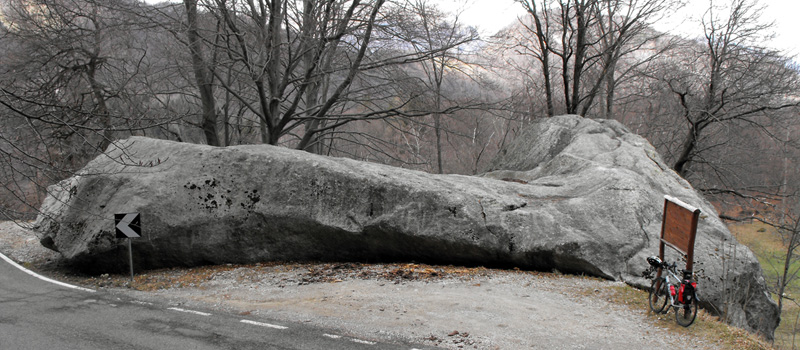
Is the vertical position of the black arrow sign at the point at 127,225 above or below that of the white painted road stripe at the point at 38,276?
above

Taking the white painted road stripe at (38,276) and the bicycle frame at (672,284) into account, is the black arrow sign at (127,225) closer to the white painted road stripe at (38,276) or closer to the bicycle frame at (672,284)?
the white painted road stripe at (38,276)

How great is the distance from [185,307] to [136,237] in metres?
2.85

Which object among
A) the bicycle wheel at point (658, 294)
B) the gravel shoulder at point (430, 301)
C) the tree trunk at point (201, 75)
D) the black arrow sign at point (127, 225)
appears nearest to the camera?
the gravel shoulder at point (430, 301)

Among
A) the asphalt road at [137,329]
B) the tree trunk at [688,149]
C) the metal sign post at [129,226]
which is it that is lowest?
the asphalt road at [137,329]

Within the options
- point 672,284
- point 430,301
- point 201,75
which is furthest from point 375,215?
point 201,75

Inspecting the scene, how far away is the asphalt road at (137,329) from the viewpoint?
5191 millimetres

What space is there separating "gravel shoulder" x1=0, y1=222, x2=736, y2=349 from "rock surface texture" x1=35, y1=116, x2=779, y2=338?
0.35 m

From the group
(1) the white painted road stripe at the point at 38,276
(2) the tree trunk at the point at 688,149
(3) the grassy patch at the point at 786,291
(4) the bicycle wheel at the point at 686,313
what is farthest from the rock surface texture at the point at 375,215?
(2) the tree trunk at the point at 688,149

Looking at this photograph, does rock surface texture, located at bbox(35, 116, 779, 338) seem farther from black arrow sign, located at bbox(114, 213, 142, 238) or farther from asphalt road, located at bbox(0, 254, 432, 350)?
asphalt road, located at bbox(0, 254, 432, 350)

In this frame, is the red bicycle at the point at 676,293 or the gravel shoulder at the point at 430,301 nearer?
the red bicycle at the point at 676,293

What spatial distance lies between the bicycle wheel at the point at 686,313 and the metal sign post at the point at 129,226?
8491 millimetres

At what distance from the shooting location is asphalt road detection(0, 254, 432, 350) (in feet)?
17.0

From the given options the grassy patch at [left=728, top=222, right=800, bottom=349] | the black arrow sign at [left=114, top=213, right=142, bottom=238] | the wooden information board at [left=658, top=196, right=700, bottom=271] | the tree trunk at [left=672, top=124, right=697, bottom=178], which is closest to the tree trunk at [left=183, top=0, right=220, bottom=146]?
the black arrow sign at [left=114, top=213, right=142, bottom=238]

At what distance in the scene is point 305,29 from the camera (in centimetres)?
1331
